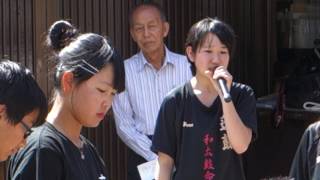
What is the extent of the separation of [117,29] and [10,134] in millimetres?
2842

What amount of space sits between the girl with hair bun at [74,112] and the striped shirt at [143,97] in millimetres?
1580

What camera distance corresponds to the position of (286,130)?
5531 mm

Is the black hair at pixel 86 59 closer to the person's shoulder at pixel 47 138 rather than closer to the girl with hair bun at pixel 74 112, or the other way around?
the girl with hair bun at pixel 74 112

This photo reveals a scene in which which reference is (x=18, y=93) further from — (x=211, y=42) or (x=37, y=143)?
(x=211, y=42)

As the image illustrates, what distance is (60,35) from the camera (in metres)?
2.76

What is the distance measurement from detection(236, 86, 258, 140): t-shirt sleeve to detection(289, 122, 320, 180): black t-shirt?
31 centimetres

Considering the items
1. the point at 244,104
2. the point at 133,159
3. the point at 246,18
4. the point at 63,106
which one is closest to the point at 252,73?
the point at 246,18

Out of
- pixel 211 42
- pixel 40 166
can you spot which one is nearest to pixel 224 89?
pixel 211 42

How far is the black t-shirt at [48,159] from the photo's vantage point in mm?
2252

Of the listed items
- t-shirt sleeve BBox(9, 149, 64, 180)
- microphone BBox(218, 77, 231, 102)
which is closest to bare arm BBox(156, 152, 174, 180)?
microphone BBox(218, 77, 231, 102)

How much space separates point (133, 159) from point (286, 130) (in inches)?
67.4

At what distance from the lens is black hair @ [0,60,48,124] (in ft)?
7.09

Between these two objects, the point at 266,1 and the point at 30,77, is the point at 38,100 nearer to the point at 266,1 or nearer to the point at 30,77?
the point at 30,77

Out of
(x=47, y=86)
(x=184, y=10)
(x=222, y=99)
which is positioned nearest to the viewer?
(x=222, y=99)
